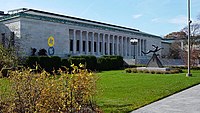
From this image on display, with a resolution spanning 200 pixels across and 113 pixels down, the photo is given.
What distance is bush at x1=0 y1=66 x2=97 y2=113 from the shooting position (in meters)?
5.07

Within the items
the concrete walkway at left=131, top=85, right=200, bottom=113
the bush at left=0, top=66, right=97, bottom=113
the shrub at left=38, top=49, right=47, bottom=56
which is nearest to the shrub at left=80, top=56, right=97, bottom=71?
the shrub at left=38, top=49, right=47, bottom=56

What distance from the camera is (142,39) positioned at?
244 feet

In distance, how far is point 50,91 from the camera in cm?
513

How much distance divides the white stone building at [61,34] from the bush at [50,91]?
2882 centimetres

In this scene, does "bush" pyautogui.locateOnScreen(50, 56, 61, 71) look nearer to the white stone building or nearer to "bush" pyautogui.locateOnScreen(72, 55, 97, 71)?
"bush" pyautogui.locateOnScreen(72, 55, 97, 71)

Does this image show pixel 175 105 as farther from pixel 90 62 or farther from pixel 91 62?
pixel 91 62

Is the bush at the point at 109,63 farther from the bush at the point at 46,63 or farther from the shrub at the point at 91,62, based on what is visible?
the bush at the point at 46,63

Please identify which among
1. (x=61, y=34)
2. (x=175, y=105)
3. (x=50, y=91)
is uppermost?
(x=61, y=34)

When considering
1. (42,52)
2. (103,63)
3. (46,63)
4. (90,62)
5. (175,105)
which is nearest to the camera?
(175,105)

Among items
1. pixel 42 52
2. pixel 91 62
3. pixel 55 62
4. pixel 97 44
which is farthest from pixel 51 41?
pixel 55 62

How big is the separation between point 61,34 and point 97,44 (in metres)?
12.8

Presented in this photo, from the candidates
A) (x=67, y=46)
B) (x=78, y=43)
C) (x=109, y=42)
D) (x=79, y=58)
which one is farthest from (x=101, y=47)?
(x=79, y=58)

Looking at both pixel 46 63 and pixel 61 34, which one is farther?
pixel 61 34

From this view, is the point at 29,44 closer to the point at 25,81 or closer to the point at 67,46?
the point at 67,46
